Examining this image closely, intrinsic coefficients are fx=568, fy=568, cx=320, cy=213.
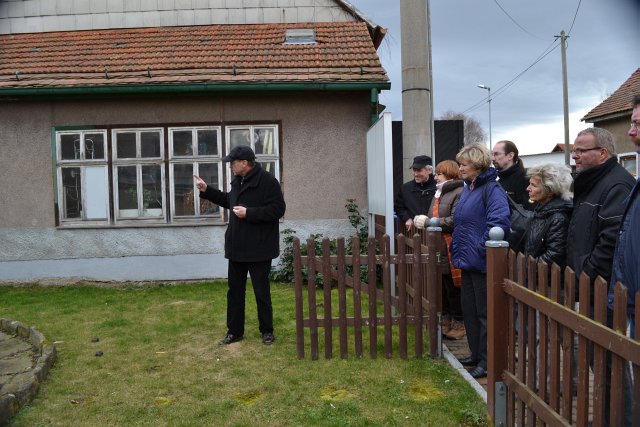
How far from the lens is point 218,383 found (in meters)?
4.63

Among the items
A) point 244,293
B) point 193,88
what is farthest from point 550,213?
point 193,88

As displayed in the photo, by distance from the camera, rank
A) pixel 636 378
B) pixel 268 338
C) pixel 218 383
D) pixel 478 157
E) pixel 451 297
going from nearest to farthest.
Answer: pixel 636 378
pixel 478 157
pixel 218 383
pixel 268 338
pixel 451 297

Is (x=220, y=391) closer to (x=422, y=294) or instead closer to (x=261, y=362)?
(x=261, y=362)

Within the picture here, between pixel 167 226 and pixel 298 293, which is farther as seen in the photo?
pixel 167 226

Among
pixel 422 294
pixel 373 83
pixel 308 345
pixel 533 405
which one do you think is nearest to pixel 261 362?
pixel 308 345

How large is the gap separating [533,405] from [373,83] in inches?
261

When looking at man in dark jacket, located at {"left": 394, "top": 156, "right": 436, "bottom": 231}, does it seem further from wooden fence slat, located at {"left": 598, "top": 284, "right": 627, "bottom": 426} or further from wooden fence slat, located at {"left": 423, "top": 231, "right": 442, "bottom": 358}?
wooden fence slat, located at {"left": 598, "top": 284, "right": 627, "bottom": 426}

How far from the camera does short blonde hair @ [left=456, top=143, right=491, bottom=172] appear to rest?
4.52 m

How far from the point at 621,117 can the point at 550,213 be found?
58.0 ft

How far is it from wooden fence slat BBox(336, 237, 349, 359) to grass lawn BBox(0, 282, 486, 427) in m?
0.14

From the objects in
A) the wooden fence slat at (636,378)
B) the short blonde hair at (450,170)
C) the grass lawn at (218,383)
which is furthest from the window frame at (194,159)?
the wooden fence slat at (636,378)

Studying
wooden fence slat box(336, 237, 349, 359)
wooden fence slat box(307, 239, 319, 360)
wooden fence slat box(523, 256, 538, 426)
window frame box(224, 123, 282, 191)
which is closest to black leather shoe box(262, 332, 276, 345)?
wooden fence slat box(307, 239, 319, 360)

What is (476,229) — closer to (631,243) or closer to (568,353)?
(631,243)

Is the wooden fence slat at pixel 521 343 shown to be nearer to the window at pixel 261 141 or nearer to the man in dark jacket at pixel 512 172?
the man in dark jacket at pixel 512 172
